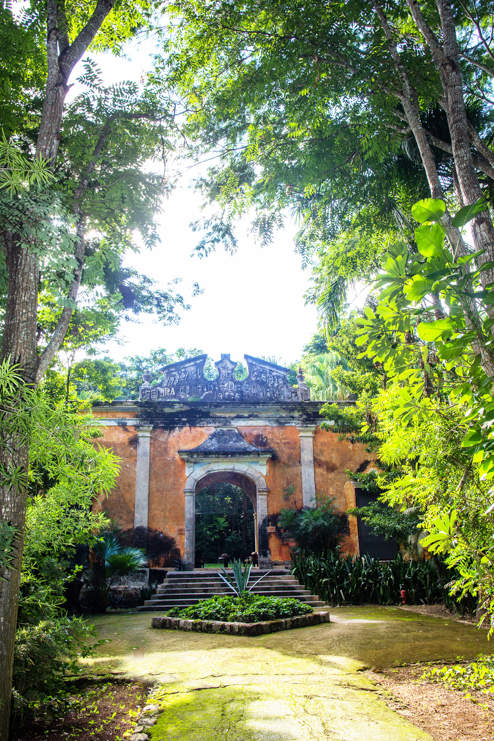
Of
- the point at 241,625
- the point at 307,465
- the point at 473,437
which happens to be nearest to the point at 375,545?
the point at 307,465

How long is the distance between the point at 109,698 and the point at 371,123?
5.81 m

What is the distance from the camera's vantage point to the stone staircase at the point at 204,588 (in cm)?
892

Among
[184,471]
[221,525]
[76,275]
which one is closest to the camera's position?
[76,275]

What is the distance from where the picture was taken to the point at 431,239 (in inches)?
71.2

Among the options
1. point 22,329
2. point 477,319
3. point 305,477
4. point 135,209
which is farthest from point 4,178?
point 305,477

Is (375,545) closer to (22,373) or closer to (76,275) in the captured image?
(76,275)

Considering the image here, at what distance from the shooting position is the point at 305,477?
11516mm

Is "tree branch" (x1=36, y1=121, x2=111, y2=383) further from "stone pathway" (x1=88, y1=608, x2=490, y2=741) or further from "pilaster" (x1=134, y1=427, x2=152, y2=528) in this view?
"pilaster" (x1=134, y1=427, x2=152, y2=528)

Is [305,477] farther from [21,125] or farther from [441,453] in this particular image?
[21,125]

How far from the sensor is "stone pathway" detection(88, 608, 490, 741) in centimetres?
280

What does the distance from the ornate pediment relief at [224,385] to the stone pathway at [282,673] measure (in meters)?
5.87

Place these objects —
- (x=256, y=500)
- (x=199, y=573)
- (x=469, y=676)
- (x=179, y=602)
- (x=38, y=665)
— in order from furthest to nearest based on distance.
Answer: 1. (x=256, y=500)
2. (x=199, y=573)
3. (x=179, y=602)
4. (x=469, y=676)
5. (x=38, y=665)

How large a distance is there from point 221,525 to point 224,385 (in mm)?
8567

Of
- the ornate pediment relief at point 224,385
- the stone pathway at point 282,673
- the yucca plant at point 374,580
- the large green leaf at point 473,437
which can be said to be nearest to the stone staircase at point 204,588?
the yucca plant at point 374,580
